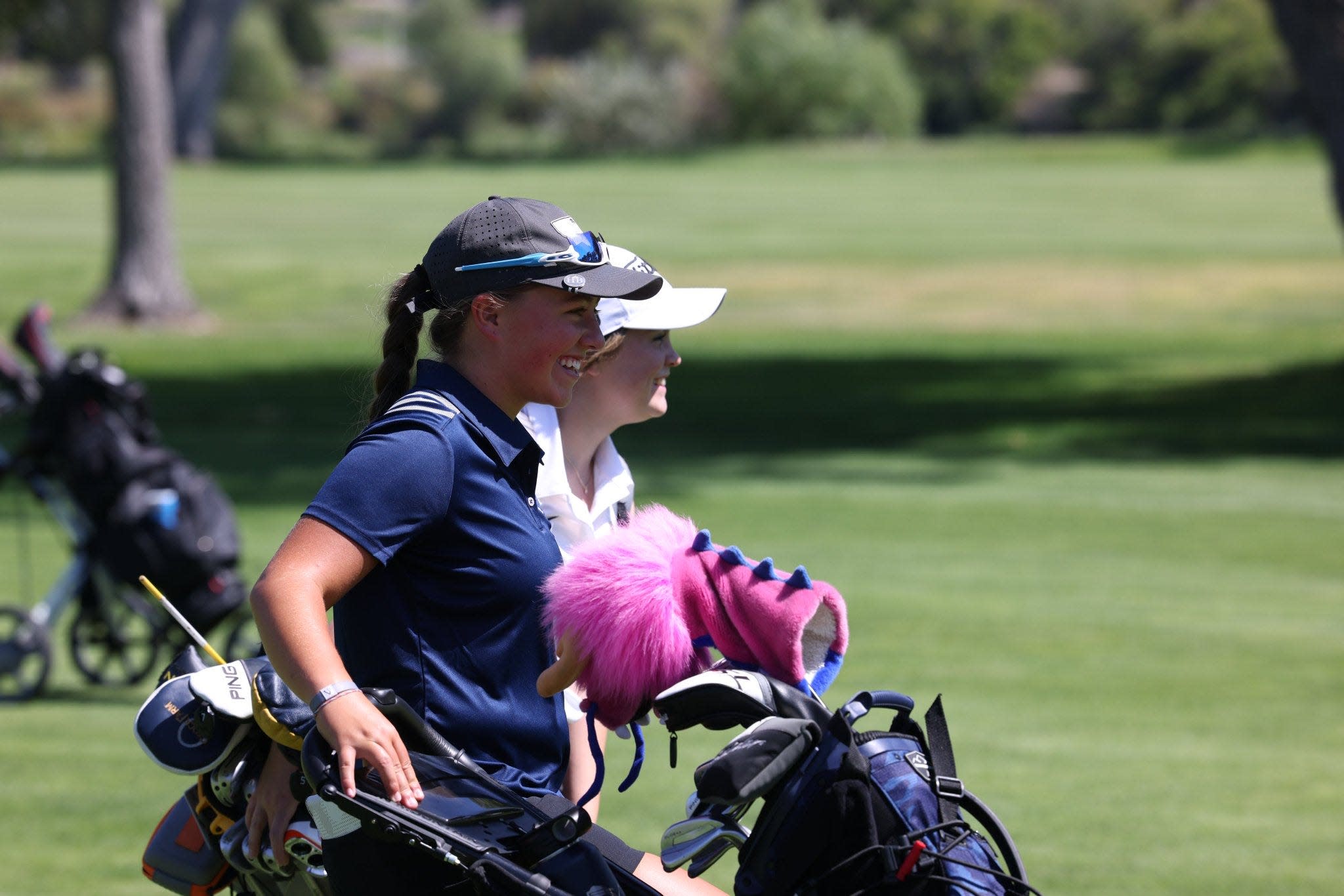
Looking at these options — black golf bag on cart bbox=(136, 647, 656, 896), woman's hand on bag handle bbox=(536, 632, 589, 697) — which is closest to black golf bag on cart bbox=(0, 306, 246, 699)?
black golf bag on cart bbox=(136, 647, 656, 896)

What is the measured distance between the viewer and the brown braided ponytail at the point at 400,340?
3326 millimetres

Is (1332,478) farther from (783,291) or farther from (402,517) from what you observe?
(783,291)

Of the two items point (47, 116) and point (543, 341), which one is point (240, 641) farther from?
point (47, 116)

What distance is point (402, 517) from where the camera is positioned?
2977 millimetres

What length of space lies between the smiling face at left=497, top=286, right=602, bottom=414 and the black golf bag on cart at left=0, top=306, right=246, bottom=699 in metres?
A: 6.01

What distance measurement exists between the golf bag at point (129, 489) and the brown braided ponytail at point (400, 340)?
5726mm

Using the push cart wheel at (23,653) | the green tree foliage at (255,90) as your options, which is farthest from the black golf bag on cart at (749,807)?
the green tree foliage at (255,90)

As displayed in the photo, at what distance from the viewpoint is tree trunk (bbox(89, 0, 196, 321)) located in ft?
94.9

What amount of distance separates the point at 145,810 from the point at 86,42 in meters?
83.3

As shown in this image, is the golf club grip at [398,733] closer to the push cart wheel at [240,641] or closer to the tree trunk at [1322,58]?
the push cart wheel at [240,641]

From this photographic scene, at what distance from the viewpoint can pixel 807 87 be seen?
9788cm

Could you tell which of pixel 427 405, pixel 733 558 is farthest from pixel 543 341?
pixel 733 558

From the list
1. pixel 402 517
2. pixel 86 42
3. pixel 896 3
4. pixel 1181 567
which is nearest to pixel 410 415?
pixel 402 517

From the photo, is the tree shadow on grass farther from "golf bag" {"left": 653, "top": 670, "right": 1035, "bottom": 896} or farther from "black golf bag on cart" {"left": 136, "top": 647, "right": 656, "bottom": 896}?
"golf bag" {"left": 653, "top": 670, "right": 1035, "bottom": 896}
